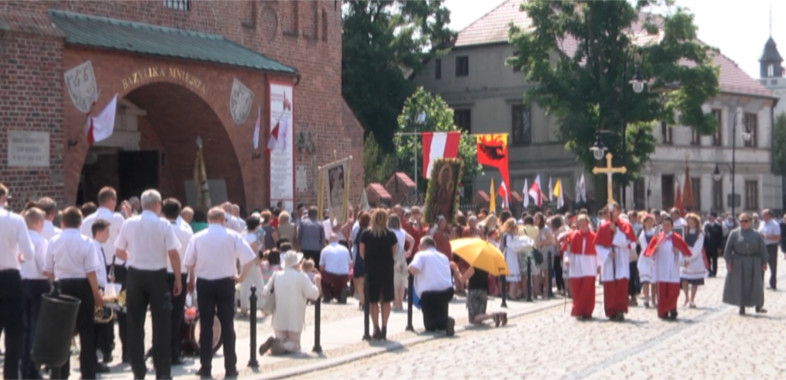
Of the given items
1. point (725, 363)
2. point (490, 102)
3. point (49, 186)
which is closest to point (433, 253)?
point (725, 363)

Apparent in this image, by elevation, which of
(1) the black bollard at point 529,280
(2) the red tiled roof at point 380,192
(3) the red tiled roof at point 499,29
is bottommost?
(1) the black bollard at point 529,280

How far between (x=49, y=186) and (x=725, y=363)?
1605 cm

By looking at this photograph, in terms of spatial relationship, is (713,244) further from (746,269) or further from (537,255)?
(746,269)

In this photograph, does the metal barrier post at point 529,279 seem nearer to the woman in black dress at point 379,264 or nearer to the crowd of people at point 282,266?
the crowd of people at point 282,266

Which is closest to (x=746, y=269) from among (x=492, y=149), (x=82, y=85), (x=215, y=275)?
(x=215, y=275)

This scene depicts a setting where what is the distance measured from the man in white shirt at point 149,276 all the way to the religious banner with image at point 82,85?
1435cm

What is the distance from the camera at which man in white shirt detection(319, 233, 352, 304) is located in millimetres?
23734

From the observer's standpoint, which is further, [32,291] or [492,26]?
[492,26]

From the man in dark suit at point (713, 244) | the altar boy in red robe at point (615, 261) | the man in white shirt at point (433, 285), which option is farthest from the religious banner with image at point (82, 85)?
the man in dark suit at point (713, 244)

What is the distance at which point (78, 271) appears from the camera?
12789 millimetres

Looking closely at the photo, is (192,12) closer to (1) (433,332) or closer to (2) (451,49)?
(1) (433,332)

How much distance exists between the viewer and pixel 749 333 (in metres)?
18.7

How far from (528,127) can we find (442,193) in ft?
122

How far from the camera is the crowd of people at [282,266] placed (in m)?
12.9
